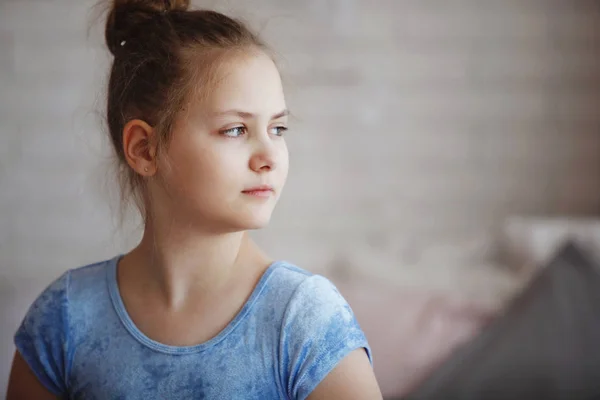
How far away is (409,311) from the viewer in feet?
4.82

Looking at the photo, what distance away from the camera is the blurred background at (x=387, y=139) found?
1872mm

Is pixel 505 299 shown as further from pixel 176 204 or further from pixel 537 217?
pixel 176 204

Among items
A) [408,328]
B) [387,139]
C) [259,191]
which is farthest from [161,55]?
[387,139]

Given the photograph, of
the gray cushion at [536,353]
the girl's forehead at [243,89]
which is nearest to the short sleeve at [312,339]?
the girl's forehead at [243,89]

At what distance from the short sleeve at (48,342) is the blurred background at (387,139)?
0.94 metres

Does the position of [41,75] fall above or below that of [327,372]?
above

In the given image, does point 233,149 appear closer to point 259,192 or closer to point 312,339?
point 259,192

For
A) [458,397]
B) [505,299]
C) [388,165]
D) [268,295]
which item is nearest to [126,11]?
[268,295]

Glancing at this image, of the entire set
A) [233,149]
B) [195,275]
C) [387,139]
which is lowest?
[195,275]

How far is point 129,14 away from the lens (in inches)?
33.3

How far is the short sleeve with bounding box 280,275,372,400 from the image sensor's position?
2.34 feet

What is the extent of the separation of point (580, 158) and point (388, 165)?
0.64m

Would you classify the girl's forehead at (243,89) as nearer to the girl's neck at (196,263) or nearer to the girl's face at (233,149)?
the girl's face at (233,149)

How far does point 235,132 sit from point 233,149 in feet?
0.07
